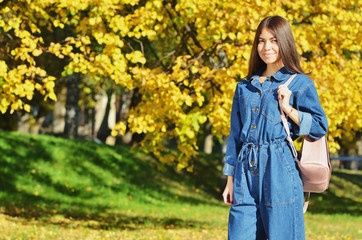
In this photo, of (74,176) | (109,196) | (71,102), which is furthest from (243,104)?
(71,102)

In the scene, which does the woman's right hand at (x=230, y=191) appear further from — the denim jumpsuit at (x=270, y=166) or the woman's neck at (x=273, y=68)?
the woman's neck at (x=273, y=68)

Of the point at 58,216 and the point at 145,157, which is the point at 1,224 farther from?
the point at 145,157

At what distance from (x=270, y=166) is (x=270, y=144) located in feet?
0.47

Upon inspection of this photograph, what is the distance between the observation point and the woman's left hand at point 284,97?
2906 millimetres

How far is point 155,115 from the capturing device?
726 cm

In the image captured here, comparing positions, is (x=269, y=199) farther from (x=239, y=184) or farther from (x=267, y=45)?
(x=267, y=45)

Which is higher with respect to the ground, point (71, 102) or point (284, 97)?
point (71, 102)

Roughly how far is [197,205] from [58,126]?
1534 cm

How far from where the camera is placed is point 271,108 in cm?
298

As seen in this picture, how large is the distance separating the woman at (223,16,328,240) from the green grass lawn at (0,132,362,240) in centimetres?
551

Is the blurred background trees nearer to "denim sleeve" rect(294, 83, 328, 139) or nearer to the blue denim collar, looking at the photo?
the blue denim collar

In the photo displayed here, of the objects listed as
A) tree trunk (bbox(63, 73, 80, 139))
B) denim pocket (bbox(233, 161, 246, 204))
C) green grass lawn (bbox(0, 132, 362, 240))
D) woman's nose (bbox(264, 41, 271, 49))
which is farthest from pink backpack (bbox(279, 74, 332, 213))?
tree trunk (bbox(63, 73, 80, 139))

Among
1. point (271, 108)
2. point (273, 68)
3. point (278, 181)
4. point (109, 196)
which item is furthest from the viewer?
point (109, 196)

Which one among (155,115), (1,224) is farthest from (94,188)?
(155,115)
